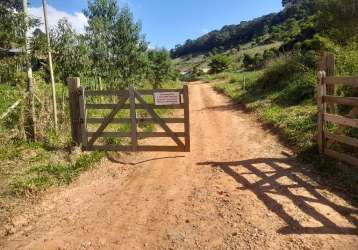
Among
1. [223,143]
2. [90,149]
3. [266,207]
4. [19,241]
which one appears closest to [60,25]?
[90,149]

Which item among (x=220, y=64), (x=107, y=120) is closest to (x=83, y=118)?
(x=107, y=120)

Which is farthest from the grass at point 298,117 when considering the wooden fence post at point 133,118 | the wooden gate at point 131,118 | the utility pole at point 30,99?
the utility pole at point 30,99

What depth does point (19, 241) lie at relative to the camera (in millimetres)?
5363

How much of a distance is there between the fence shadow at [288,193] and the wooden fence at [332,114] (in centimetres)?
85

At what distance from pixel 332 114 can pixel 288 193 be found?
247 centimetres

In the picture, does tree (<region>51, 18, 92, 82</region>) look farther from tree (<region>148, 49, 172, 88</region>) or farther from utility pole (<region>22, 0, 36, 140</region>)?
tree (<region>148, 49, 172, 88</region>)

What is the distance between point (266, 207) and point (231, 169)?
6.87 feet

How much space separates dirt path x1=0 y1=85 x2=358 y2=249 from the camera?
494cm

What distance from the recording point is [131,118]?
9.43m

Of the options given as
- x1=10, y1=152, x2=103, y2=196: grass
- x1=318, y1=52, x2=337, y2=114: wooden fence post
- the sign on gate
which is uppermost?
x1=318, y1=52, x2=337, y2=114: wooden fence post

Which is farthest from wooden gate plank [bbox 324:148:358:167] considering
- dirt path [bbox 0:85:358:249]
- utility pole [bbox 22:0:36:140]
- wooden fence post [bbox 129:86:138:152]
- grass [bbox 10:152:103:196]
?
utility pole [bbox 22:0:36:140]

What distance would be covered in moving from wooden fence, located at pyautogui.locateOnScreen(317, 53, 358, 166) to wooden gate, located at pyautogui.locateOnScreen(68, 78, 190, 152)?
3.14 meters

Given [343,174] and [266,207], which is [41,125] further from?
[343,174]

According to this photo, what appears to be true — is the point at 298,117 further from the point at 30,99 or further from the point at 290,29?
the point at 290,29
